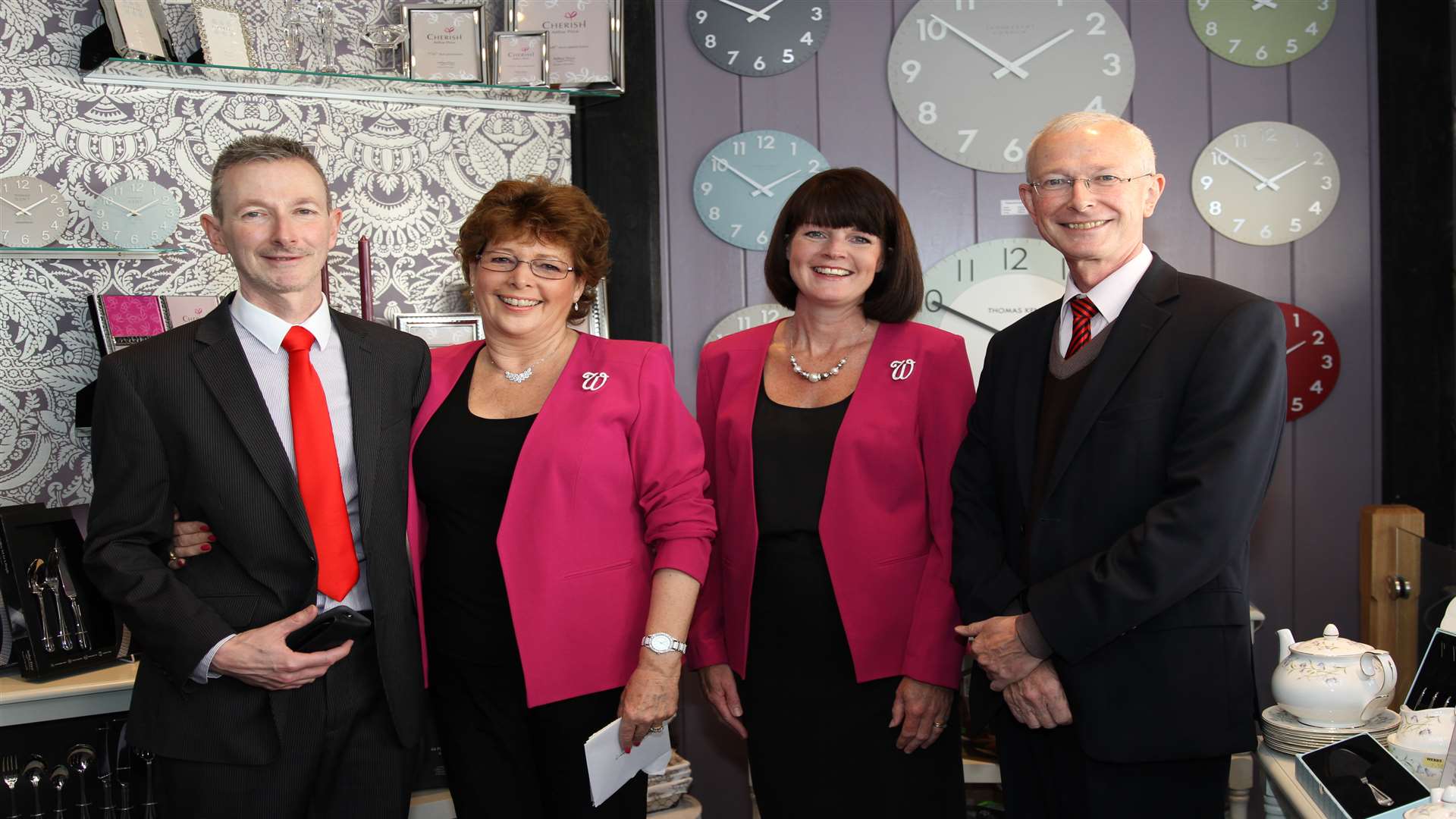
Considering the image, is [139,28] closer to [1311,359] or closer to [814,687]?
[814,687]

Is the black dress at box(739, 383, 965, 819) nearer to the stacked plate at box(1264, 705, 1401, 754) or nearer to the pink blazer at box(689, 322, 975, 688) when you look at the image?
the pink blazer at box(689, 322, 975, 688)

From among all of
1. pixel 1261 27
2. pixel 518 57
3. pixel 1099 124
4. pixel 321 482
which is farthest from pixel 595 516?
pixel 1261 27

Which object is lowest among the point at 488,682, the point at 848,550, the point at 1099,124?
the point at 488,682

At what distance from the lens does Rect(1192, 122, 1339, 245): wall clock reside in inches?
124

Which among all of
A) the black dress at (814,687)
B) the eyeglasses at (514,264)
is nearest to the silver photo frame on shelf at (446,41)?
the eyeglasses at (514,264)

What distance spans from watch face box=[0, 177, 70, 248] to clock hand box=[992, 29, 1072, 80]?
243 cm

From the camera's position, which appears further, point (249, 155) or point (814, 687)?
point (814, 687)

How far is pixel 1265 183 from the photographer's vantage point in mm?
3160

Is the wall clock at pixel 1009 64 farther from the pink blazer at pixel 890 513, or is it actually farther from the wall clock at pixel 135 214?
the wall clock at pixel 135 214

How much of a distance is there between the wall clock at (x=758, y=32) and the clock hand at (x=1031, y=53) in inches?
19.8

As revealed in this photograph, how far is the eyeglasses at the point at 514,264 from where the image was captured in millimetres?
1977

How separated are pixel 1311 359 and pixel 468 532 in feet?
8.11

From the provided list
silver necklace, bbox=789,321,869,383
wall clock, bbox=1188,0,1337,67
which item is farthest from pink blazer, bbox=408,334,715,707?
wall clock, bbox=1188,0,1337,67

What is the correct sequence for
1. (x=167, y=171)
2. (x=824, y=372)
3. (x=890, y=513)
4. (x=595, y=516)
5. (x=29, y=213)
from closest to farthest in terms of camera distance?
(x=595, y=516), (x=890, y=513), (x=824, y=372), (x=29, y=213), (x=167, y=171)
